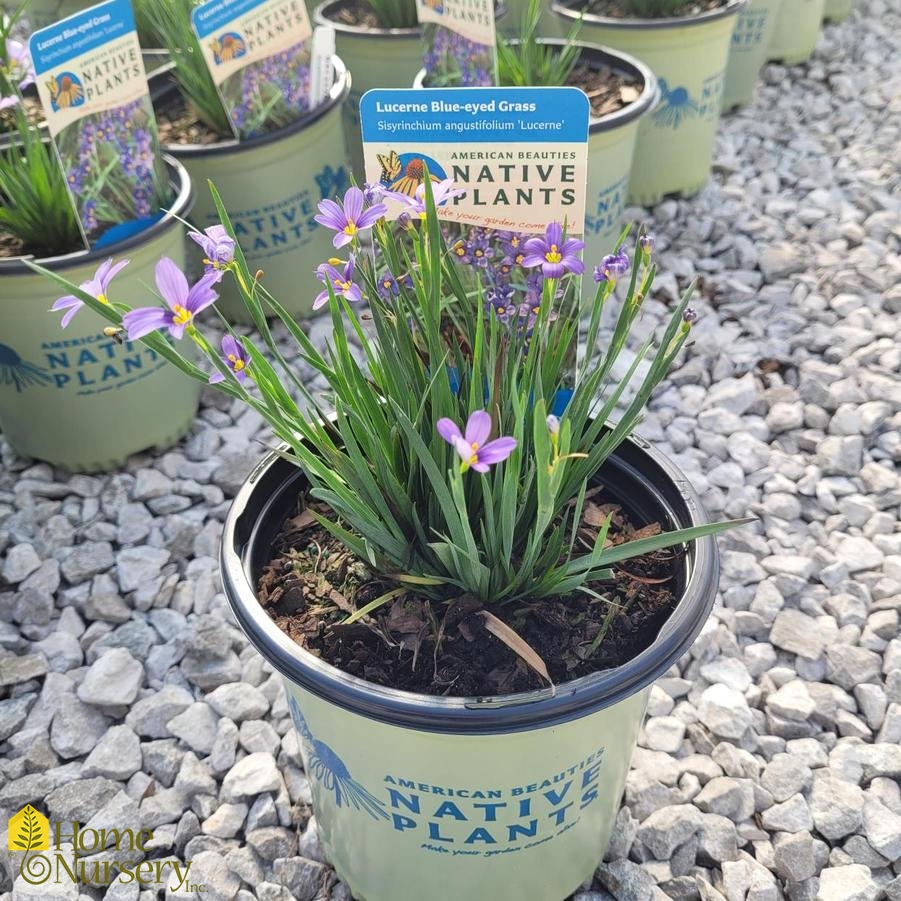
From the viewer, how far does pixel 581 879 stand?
1133 mm

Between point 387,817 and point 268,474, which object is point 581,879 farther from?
point 268,474

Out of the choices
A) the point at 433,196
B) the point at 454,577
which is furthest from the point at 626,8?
the point at 454,577

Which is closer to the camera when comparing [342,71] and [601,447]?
[601,447]

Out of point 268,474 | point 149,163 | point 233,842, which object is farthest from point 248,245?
point 233,842

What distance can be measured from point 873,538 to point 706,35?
1.34 metres

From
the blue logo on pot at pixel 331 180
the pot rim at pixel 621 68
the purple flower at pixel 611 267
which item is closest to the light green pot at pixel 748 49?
the pot rim at pixel 621 68

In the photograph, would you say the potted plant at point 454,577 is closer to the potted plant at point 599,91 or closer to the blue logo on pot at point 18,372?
the blue logo on pot at point 18,372

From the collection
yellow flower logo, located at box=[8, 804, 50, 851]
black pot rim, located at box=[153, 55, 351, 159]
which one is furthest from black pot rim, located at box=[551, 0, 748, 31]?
yellow flower logo, located at box=[8, 804, 50, 851]

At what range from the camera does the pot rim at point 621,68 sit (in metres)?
1.92

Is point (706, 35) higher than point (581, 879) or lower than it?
higher

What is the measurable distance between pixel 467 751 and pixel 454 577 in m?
0.17

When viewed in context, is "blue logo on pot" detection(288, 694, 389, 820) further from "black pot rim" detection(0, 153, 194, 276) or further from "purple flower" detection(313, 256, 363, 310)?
"black pot rim" detection(0, 153, 194, 276)

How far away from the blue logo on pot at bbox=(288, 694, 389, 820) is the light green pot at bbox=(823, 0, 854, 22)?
353cm

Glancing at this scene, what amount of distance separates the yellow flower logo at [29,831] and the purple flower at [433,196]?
0.94 metres
